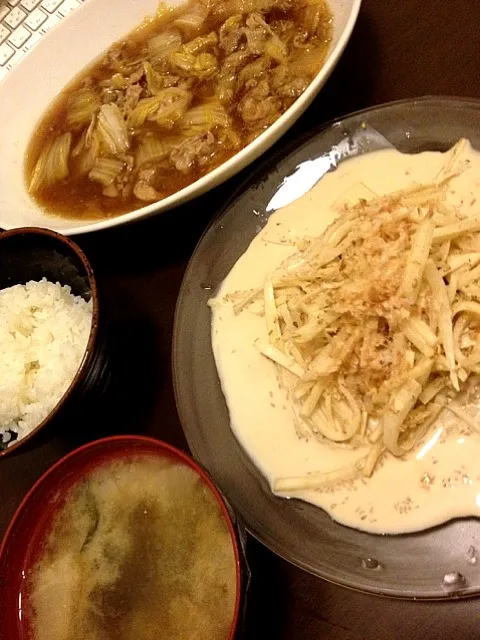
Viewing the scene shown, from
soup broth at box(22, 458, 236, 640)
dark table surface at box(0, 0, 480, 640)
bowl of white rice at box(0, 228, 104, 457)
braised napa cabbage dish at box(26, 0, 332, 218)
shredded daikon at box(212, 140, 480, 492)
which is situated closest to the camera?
soup broth at box(22, 458, 236, 640)

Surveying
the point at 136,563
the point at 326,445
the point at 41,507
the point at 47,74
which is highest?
the point at 47,74

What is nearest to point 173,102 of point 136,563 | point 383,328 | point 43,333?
point 43,333

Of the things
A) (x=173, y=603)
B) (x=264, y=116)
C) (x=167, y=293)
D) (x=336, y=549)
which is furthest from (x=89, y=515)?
(x=264, y=116)

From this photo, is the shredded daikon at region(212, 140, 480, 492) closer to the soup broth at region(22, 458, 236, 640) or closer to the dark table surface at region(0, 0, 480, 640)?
the soup broth at region(22, 458, 236, 640)

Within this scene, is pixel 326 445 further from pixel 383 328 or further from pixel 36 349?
pixel 36 349

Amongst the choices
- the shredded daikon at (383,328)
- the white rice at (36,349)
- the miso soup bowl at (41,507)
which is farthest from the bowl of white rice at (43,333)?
the shredded daikon at (383,328)

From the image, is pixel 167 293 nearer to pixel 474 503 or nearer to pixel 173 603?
pixel 173 603

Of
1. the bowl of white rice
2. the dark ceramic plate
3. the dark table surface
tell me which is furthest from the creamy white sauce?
the bowl of white rice
